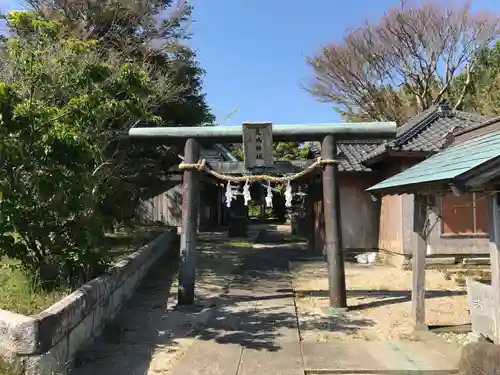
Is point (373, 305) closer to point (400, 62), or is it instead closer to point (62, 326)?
point (62, 326)

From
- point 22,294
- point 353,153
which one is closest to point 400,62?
point 353,153

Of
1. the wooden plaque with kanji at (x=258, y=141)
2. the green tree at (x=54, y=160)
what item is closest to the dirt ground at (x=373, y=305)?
the wooden plaque with kanji at (x=258, y=141)

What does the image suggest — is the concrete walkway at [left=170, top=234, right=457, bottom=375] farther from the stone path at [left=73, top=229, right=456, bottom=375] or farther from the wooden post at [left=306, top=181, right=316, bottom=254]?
the wooden post at [left=306, top=181, right=316, bottom=254]

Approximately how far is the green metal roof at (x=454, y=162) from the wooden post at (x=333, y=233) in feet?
4.17

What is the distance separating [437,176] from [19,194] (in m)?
5.32

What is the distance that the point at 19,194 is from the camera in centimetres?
606

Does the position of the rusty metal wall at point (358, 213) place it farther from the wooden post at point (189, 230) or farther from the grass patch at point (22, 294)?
the grass patch at point (22, 294)

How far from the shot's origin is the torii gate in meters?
8.79

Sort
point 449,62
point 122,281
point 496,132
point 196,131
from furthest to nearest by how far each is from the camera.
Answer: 1. point 449,62
2. point 196,131
3. point 122,281
4. point 496,132

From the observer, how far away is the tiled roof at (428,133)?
12.4 m

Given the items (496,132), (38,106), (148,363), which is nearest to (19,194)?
(38,106)

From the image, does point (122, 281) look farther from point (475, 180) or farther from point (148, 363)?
point (475, 180)

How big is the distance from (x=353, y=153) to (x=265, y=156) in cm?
738

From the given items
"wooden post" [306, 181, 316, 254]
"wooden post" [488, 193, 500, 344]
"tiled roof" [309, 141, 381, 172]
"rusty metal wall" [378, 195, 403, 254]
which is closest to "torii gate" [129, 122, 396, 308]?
"wooden post" [488, 193, 500, 344]
